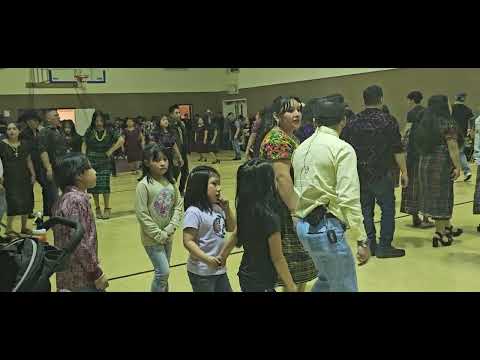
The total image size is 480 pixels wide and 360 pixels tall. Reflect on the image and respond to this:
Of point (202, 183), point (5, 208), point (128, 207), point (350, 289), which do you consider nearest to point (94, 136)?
point (5, 208)

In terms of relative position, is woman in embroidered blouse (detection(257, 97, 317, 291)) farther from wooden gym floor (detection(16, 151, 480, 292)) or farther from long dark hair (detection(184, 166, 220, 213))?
long dark hair (detection(184, 166, 220, 213))

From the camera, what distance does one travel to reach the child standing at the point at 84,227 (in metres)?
2.67

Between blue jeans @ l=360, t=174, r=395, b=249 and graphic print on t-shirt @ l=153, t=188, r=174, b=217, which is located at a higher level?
graphic print on t-shirt @ l=153, t=188, r=174, b=217

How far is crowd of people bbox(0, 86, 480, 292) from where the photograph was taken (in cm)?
268

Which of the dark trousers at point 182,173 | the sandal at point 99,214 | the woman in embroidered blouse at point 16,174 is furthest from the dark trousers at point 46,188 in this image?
the dark trousers at point 182,173

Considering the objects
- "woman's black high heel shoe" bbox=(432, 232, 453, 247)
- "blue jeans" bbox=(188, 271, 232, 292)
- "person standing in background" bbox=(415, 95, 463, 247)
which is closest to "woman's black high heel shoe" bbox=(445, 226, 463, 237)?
"person standing in background" bbox=(415, 95, 463, 247)

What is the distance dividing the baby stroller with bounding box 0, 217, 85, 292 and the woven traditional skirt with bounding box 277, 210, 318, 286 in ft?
3.43

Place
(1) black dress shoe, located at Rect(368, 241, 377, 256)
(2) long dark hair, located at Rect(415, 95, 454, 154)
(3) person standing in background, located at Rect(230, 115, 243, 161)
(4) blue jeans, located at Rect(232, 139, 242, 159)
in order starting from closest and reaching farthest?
(4) blue jeans, located at Rect(232, 139, 242, 159)
(3) person standing in background, located at Rect(230, 115, 243, 161)
(2) long dark hair, located at Rect(415, 95, 454, 154)
(1) black dress shoe, located at Rect(368, 241, 377, 256)

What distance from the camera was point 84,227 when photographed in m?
2.67

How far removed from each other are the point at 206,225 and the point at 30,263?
85 cm

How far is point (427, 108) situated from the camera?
3.97 m

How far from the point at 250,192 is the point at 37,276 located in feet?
3.39

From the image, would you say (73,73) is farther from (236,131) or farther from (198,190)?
(198,190)

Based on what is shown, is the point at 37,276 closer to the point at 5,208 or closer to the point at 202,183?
the point at 202,183
